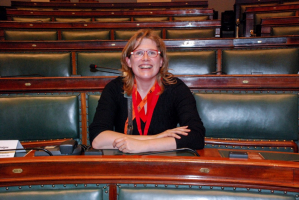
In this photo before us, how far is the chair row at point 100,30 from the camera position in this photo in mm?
1592

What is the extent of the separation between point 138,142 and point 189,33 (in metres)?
1.23

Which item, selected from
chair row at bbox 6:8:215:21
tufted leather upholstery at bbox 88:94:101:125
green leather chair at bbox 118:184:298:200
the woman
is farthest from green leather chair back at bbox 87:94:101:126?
chair row at bbox 6:8:215:21

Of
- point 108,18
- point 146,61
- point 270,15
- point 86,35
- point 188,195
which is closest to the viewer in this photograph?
point 188,195

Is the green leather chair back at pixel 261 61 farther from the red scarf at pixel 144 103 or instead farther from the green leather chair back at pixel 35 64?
the green leather chair back at pixel 35 64

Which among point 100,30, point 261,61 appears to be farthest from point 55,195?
point 100,30

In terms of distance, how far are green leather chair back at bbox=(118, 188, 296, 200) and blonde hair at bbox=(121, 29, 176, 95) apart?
1.29 feet

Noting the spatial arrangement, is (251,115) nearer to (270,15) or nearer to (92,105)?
(92,105)

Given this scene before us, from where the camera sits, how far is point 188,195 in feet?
0.95

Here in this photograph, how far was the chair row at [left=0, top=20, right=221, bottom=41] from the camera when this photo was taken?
1.59m

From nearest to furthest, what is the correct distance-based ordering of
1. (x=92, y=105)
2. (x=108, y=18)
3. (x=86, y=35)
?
(x=92, y=105)
(x=86, y=35)
(x=108, y=18)

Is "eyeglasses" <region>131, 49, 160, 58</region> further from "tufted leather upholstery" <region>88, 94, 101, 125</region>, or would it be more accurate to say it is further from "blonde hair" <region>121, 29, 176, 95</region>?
"tufted leather upholstery" <region>88, 94, 101, 125</region>

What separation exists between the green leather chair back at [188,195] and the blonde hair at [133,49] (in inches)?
15.4

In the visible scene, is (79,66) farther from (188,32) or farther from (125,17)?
(125,17)

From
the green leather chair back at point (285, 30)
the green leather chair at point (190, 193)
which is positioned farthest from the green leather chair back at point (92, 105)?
the green leather chair back at point (285, 30)
